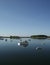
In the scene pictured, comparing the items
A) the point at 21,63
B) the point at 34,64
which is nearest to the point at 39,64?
the point at 34,64

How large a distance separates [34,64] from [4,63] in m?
5.06

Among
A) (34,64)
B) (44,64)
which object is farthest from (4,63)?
(44,64)

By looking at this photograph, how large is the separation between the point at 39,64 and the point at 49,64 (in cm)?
166

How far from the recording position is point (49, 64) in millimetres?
21391

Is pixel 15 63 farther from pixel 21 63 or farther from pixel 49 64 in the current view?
pixel 49 64

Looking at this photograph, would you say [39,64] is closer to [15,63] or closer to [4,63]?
[15,63]

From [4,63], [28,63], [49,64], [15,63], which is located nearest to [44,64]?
[49,64]

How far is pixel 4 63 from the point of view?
2188cm

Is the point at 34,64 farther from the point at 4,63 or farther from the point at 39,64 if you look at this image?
the point at 4,63

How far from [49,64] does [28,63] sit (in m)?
3.51

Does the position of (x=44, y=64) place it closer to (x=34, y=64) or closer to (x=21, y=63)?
(x=34, y=64)

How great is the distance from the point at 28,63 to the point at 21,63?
3.92ft

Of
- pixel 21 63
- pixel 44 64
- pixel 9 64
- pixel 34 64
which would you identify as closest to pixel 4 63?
pixel 9 64

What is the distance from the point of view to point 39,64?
70.0 ft
